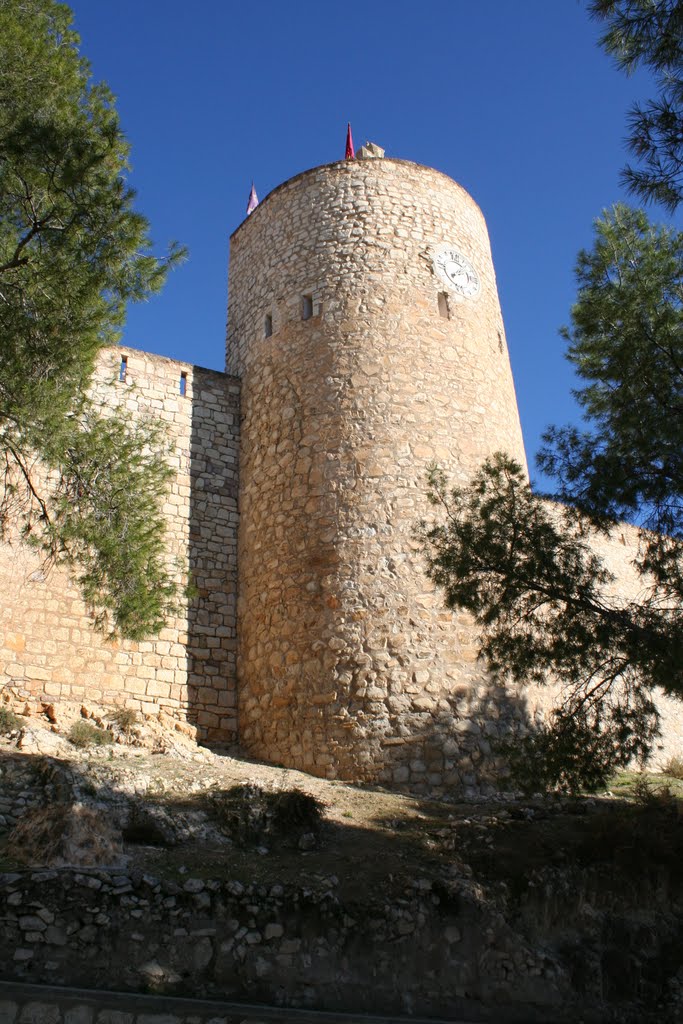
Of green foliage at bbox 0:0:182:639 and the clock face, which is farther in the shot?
the clock face

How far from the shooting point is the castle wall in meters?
9.17

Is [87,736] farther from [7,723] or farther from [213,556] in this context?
[213,556]

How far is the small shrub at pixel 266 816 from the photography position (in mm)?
6492

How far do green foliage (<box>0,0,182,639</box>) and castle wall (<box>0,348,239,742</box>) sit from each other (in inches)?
38.5

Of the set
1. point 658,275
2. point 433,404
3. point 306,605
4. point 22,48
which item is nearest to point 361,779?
point 306,605

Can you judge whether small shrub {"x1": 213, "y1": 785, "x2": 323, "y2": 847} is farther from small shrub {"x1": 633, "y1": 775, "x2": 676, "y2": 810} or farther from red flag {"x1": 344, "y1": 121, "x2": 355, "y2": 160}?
red flag {"x1": 344, "y1": 121, "x2": 355, "y2": 160}

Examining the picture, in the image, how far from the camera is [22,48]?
6586mm

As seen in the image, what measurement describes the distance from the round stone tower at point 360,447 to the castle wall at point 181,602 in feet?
0.98

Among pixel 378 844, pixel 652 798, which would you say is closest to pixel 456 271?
pixel 652 798

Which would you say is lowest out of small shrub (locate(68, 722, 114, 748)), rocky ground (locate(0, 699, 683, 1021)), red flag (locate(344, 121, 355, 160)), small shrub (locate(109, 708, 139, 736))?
rocky ground (locate(0, 699, 683, 1021))

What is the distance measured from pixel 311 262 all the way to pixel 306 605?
4717mm

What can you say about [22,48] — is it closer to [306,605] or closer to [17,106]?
[17,106]

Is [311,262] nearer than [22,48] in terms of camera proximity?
No

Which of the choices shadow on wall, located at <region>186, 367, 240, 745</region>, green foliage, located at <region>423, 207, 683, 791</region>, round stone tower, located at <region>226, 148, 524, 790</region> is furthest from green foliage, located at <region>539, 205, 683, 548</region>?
shadow on wall, located at <region>186, 367, 240, 745</region>
